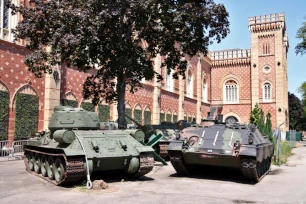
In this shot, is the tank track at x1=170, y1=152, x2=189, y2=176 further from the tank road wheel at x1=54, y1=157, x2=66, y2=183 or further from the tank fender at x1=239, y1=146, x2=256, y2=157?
the tank road wheel at x1=54, y1=157, x2=66, y2=183

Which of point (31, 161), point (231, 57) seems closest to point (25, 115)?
point (31, 161)

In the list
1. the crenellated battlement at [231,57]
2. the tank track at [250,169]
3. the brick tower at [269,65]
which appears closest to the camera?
the tank track at [250,169]

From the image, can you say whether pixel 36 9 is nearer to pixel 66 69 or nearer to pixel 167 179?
pixel 66 69

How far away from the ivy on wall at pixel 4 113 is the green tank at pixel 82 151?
5.50 meters

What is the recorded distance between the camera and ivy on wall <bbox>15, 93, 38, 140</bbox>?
53.8 feet

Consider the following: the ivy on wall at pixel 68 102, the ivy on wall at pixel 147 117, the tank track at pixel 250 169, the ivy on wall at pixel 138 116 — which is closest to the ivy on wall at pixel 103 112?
the ivy on wall at pixel 68 102

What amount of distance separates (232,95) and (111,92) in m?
31.1

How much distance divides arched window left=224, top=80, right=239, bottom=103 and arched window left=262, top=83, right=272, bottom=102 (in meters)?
3.57

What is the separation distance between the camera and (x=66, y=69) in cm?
1959

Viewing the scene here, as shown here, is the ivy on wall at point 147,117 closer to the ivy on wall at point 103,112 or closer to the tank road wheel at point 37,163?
the ivy on wall at point 103,112

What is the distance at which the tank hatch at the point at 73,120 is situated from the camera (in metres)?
9.73

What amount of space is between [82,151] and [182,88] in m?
27.6

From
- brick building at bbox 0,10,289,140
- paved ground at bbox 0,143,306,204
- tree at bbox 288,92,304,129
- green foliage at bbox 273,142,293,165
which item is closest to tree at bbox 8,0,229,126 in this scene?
brick building at bbox 0,10,289,140

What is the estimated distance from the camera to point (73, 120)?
32.2 ft
